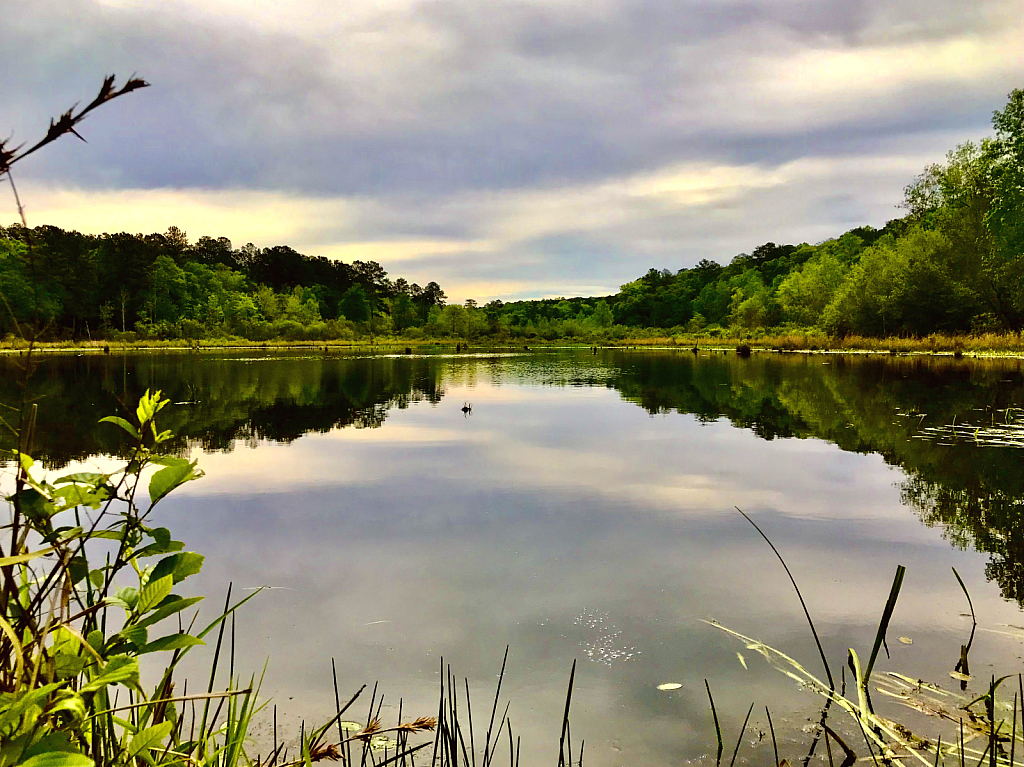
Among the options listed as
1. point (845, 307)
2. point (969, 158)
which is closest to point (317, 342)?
point (845, 307)

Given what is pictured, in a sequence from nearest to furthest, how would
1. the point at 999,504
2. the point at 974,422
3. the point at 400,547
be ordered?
1. the point at 400,547
2. the point at 999,504
3. the point at 974,422

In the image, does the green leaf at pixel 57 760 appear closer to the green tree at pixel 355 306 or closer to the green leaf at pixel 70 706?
the green leaf at pixel 70 706

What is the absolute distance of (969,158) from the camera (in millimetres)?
48156

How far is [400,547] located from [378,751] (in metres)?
3.14

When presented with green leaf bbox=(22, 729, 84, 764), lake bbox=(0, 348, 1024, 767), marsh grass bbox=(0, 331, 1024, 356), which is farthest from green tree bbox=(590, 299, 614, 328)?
green leaf bbox=(22, 729, 84, 764)

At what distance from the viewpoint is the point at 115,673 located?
1292 mm

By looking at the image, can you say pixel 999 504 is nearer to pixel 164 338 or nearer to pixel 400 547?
pixel 400 547

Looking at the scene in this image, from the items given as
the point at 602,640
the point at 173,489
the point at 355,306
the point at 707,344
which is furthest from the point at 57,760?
the point at 355,306

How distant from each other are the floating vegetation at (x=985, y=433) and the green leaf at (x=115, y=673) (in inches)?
498

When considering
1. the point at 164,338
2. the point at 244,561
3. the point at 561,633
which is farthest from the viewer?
the point at 164,338

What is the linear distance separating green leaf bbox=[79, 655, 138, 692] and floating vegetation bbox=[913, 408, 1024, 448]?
1264cm

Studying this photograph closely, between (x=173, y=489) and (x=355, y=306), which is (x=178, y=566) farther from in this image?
(x=355, y=306)

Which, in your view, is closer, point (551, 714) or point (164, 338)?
point (551, 714)

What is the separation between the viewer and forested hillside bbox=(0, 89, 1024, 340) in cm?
4067
